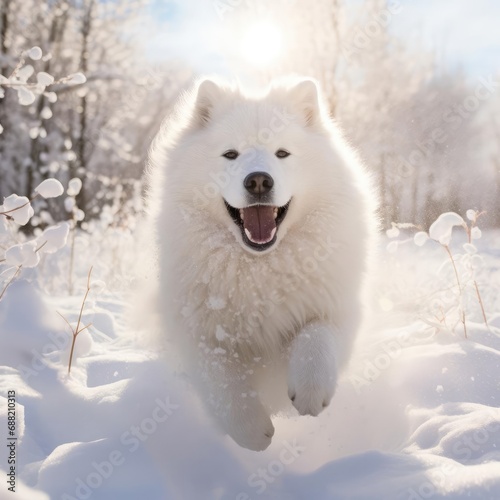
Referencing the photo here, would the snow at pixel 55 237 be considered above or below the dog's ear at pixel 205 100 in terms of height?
below

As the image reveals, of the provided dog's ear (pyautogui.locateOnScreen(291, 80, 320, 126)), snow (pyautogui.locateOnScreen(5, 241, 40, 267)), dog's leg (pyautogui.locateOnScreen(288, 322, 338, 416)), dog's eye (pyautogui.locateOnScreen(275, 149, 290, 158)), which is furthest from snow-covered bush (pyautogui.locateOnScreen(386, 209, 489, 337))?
snow (pyautogui.locateOnScreen(5, 241, 40, 267))

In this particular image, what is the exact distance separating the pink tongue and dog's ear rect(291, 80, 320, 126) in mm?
795

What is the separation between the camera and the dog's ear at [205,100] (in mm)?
3207

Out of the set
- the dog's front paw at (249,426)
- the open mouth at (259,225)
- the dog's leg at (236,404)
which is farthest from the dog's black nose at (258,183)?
the dog's front paw at (249,426)

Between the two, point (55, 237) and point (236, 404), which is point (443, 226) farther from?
point (55, 237)

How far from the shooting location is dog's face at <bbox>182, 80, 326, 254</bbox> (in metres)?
2.69

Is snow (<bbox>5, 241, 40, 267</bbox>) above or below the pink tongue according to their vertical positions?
below

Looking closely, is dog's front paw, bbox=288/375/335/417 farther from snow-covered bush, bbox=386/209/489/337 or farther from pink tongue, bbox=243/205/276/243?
snow-covered bush, bbox=386/209/489/337

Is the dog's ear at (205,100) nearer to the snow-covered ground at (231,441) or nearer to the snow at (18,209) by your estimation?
the snow at (18,209)

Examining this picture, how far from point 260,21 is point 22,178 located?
11.4 m

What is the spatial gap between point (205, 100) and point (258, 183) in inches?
35.8

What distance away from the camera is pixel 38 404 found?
278 centimetres

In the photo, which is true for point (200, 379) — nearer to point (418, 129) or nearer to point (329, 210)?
point (329, 210)

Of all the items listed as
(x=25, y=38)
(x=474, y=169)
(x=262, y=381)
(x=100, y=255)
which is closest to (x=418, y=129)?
(x=474, y=169)
